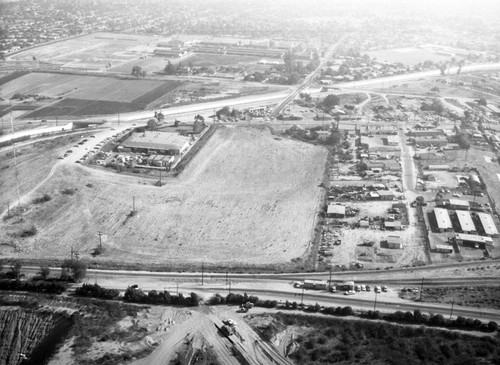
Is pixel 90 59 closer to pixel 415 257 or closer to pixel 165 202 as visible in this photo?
pixel 165 202

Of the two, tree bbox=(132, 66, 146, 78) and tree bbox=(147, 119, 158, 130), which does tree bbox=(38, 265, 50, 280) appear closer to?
tree bbox=(147, 119, 158, 130)

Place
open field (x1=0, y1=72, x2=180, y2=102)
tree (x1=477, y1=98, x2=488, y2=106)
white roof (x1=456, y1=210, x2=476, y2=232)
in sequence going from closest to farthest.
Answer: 1. white roof (x1=456, y1=210, x2=476, y2=232)
2. open field (x1=0, y1=72, x2=180, y2=102)
3. tree (x1=477, y1=98, x2=488, y2=106)

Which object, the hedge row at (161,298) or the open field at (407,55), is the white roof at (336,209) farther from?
the open field at (407,55)

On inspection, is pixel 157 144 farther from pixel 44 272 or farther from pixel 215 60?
pixel 215 60

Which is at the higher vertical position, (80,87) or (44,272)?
(80,87)

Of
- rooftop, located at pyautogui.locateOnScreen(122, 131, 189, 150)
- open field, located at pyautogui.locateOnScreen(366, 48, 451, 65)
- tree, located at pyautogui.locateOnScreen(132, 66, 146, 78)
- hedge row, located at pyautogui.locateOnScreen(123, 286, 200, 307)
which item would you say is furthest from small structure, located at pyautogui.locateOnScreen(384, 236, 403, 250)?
open field, located at pyautogui.locateOnScreen(366, 48, 451, 65)

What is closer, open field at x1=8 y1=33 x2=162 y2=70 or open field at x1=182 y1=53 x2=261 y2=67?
open field at x1=8 y1=33 x2=162 y2=70

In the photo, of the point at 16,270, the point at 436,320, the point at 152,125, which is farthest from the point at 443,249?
the point at 152,125
